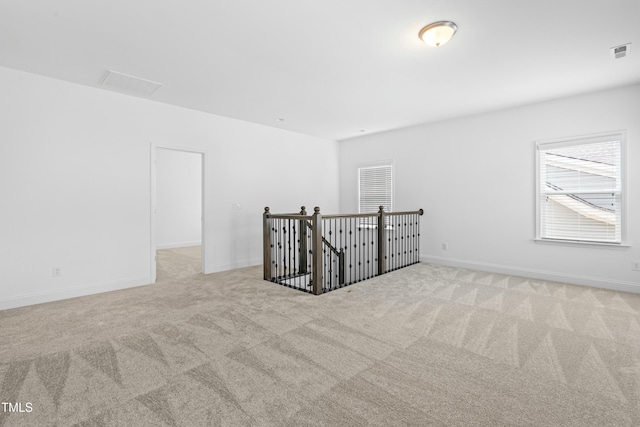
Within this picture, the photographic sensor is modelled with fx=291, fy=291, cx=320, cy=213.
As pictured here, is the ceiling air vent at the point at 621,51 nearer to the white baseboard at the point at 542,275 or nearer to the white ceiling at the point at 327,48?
the white ceiling at the point at 327,48

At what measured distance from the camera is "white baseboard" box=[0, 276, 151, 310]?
3438 millimetres

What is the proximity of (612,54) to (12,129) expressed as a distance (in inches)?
268

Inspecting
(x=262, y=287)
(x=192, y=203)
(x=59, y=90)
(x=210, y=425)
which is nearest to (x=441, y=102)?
(x=262, y=287)

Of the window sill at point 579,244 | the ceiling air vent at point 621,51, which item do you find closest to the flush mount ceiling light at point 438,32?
the ceiling air vent at point 621,51

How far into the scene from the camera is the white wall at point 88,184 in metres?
3.46

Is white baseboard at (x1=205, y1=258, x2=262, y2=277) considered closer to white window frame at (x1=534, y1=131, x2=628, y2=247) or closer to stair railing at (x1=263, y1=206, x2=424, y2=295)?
stair railing at (x1=263, y1=206, x2=424, y2=295)

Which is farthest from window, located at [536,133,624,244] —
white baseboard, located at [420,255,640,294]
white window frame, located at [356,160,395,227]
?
white window frame, located at [356,160,395,227]

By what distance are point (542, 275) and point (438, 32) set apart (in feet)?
13.5

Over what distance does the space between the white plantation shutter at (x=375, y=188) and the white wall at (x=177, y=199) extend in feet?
16.3

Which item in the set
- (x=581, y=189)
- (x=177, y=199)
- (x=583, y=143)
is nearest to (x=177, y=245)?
(x=177, y=199)

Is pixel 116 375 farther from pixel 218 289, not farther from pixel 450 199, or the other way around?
pixel 450 199

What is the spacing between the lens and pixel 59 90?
3725 millimetres

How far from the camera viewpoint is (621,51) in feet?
9.96

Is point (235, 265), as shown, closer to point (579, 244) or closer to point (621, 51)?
point (579, 244)
